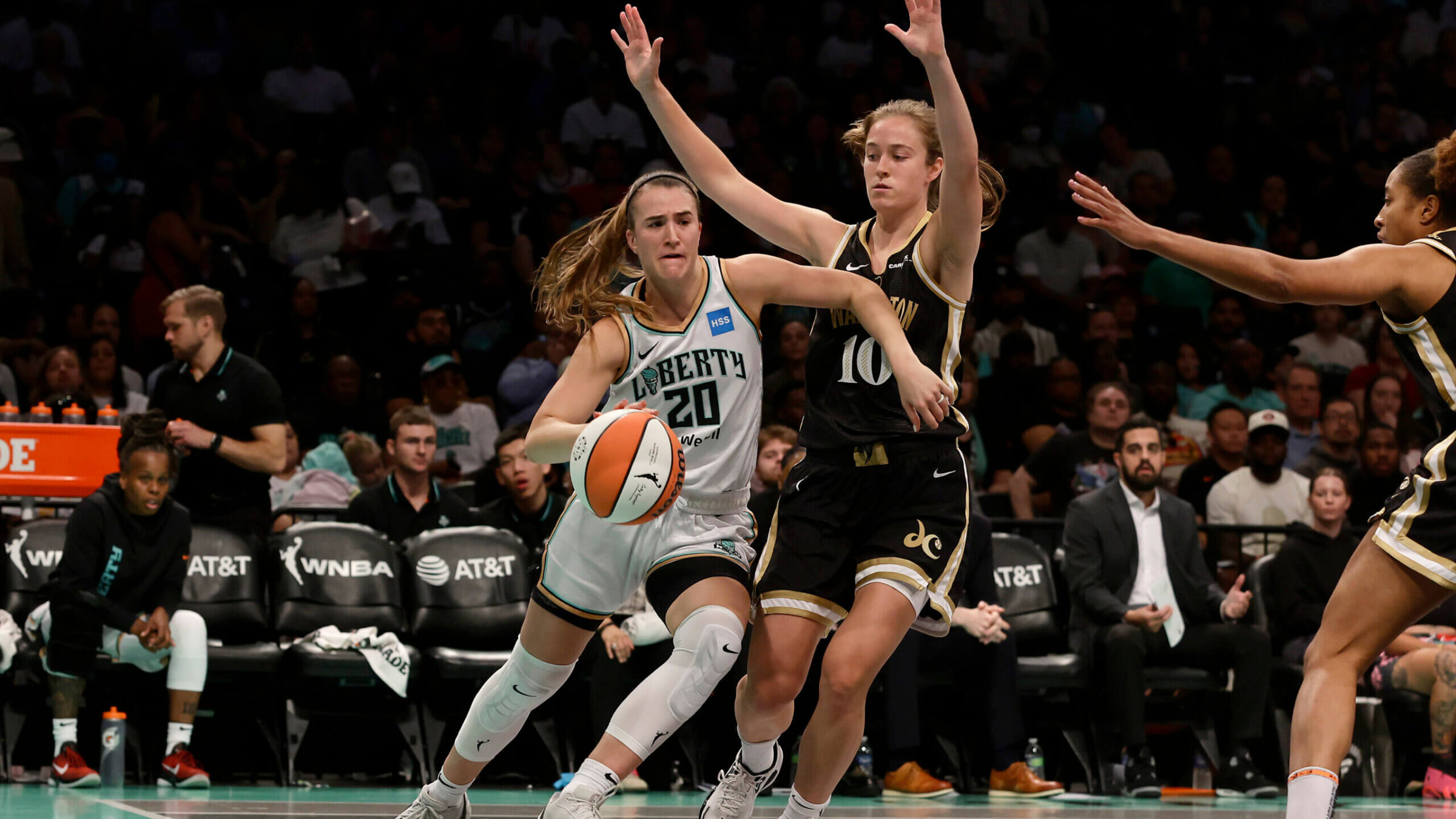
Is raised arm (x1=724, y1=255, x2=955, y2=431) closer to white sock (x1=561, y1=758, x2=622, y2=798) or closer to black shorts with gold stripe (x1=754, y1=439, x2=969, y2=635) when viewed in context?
black shorts with gold stripe (x1=754, y1=439, x2=969, y2=635)

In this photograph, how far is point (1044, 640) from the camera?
8609 mm

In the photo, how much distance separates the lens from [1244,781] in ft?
27.0

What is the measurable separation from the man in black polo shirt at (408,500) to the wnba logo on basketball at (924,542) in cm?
441

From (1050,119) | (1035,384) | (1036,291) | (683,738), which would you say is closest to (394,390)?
(683,738)

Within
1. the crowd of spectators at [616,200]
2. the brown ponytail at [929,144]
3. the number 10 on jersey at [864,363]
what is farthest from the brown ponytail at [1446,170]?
the crowd of spectators at [616,200]

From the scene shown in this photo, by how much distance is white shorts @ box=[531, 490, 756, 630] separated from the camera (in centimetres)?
455

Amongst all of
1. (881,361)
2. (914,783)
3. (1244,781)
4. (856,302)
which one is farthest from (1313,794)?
(1244,781)

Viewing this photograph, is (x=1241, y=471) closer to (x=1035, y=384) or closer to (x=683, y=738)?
(x=1035, y=384)

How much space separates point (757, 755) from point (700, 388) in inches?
43.0

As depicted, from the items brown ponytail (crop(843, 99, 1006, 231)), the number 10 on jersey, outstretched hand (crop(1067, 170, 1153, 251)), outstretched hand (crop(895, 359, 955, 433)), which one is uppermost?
brown ponytail (crop(843, 99, 1006, 231))

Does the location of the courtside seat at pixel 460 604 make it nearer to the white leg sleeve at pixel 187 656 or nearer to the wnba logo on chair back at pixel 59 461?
the white leg sleeve at pixel 187 656

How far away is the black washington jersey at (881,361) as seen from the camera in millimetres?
4652

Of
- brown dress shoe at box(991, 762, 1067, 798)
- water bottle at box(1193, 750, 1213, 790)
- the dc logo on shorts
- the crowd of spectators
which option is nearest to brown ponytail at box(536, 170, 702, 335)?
the dc logo on shorts

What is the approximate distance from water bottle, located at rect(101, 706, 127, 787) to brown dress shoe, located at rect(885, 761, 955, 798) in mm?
3620
